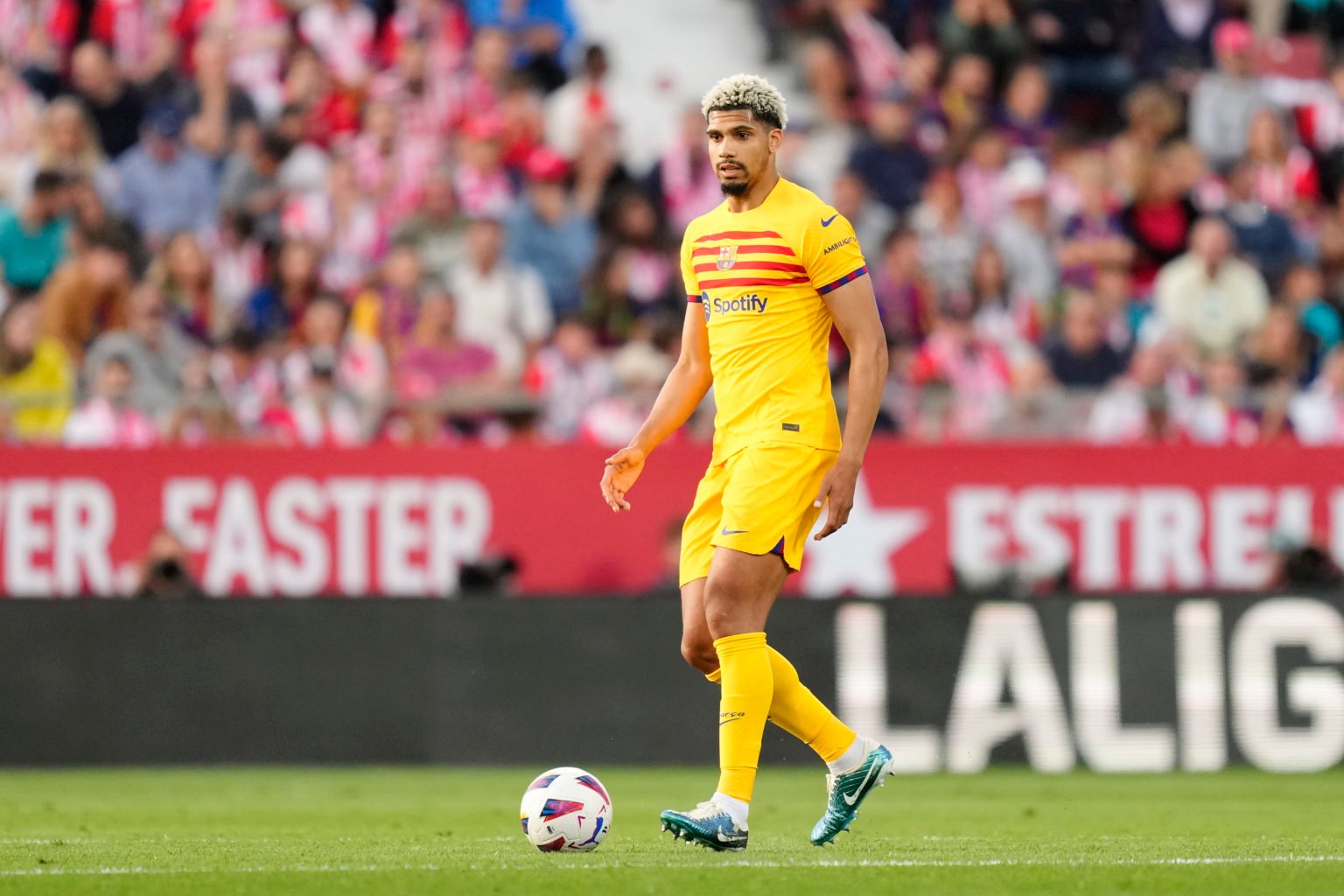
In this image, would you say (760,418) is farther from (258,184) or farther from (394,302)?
(258,184)

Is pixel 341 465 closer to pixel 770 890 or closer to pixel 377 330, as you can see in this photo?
pixel 377 330

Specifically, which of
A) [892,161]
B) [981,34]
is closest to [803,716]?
[892,161]

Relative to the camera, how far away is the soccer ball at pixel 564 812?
7402 millimetres

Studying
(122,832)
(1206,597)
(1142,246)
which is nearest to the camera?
(122,832)

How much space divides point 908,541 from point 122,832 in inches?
258

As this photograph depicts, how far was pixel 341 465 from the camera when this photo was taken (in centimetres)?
1408

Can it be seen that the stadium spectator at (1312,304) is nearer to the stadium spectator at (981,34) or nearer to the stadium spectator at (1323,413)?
the stadium spectator at (1323,413)

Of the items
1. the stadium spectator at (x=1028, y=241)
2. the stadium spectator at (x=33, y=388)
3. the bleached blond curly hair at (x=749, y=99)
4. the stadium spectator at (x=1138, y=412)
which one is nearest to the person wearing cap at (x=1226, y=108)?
the stadium spectator at (x=1028, y=241)

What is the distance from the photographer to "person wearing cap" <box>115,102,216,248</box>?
1602 centimetres

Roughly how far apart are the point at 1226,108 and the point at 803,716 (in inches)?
432

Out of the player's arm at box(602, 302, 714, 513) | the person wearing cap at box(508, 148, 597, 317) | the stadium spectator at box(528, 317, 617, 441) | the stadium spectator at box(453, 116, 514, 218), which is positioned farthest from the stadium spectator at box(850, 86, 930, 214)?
the player's arm at box(602, 302, 714, 513)

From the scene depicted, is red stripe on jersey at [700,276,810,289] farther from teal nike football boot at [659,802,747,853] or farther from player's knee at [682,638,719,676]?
teal nike football boot at [659,802,747,853]

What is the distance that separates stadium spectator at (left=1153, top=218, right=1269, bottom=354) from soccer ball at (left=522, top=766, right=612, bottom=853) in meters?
8.71

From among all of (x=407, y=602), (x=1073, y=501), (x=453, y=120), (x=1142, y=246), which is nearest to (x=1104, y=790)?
(x=1073, y=501)
